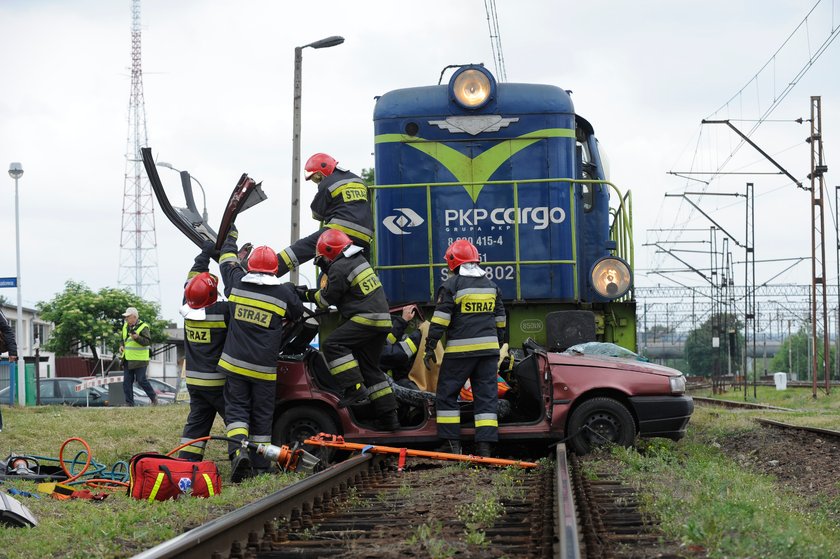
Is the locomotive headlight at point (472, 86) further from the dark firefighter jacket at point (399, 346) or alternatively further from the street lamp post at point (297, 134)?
the street lamp post at point (297, 134)

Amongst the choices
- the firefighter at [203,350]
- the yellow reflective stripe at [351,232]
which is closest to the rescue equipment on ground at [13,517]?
the firefighter at [203,350]

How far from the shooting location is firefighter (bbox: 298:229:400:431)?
9016 mm

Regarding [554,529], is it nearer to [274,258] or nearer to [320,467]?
[320,467]

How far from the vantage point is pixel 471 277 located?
936cm

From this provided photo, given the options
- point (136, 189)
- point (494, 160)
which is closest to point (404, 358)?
point (494, 160)

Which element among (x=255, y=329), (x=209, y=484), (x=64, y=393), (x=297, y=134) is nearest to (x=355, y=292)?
(x=255, y=329)

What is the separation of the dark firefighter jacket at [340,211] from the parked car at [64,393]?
54.2 feet

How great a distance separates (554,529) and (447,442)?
4.12 m

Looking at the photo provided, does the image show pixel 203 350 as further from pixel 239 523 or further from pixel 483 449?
pixel 239 523

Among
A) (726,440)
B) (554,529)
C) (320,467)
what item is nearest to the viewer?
(554,529)

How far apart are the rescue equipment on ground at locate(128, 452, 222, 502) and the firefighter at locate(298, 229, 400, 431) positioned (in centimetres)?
195

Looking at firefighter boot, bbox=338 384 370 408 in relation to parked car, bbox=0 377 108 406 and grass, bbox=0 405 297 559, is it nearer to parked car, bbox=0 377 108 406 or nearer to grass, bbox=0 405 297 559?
grass, bbox=0 405 297 559

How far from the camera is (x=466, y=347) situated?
9133 mm

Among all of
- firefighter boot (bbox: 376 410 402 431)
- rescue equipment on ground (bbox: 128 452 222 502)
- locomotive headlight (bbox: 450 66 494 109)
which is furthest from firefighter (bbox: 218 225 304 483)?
locomotive headlight (bbox: 450 66 494 109)
